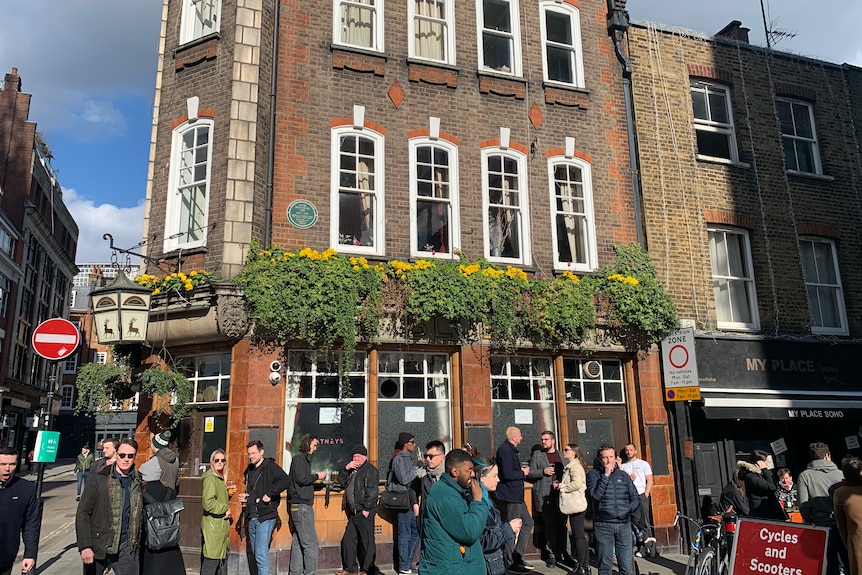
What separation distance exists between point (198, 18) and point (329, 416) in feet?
25.9

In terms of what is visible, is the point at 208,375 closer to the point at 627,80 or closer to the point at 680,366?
the point at 680,366

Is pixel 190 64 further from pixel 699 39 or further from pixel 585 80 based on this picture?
pixel 699 39

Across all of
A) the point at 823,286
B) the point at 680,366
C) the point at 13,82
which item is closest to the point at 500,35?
the point at 680,366

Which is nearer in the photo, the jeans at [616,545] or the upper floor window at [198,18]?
the jeans at [616,545]

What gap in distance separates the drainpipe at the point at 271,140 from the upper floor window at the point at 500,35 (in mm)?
3988

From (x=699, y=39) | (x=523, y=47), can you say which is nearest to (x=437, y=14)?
(x=523, y=47)

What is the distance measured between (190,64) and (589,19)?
8.22 metres

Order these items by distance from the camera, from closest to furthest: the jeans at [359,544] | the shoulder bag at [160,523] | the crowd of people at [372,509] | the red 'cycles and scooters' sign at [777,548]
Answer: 1. the crowd of people at [372,509]
2. the red 'cycles and scooters' sign at [777,548]
3. the shoulder bag at [160,523]
4. the jeans at [359,544]

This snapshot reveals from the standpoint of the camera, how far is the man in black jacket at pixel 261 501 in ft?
28.6

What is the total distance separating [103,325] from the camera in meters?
9.64

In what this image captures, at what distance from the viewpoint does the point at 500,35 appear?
13.7 m

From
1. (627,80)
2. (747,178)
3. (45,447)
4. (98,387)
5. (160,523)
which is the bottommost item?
(160,523)

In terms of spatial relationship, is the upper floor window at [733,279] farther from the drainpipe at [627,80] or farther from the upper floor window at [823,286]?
the drainpipe at [627,80]

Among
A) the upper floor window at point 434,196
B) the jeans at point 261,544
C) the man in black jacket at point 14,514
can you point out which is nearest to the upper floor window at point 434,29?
the upper floor window at point 434,196
